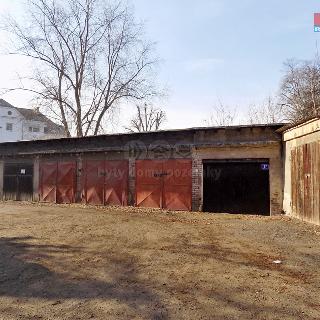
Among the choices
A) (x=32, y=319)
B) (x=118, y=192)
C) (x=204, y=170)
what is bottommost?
(x=32, y=319)

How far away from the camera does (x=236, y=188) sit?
15.8 meters

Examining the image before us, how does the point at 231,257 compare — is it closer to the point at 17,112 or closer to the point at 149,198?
the point at 149,198

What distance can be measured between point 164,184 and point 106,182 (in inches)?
127

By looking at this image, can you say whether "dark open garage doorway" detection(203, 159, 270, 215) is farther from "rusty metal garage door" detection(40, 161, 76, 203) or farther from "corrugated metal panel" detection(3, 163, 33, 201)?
"corrugated metal panel" detection(3, 163, 33, 201)

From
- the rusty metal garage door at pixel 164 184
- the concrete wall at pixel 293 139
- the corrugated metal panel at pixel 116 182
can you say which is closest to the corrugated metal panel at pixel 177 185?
the rusty metal garage door at pixel 164 184

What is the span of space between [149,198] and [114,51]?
21067 millimetres

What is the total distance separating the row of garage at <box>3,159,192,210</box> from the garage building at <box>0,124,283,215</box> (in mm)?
44

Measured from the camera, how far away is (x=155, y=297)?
477cm

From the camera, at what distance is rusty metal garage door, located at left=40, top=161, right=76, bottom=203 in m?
18.1

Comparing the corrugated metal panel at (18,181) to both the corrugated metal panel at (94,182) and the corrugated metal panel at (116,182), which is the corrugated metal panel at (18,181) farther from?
the corrugated metal panel at (116,182)

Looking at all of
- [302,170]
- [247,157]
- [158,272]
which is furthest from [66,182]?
[158,272]

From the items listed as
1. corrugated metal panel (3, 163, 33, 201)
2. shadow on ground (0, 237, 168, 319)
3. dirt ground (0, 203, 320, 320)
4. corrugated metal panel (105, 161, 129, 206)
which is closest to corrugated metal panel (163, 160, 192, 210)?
corrugated metal panel (105, 161, 129, 206)

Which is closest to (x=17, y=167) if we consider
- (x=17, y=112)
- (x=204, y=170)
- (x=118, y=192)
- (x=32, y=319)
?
(x=118, y=192)

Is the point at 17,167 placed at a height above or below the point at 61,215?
above
